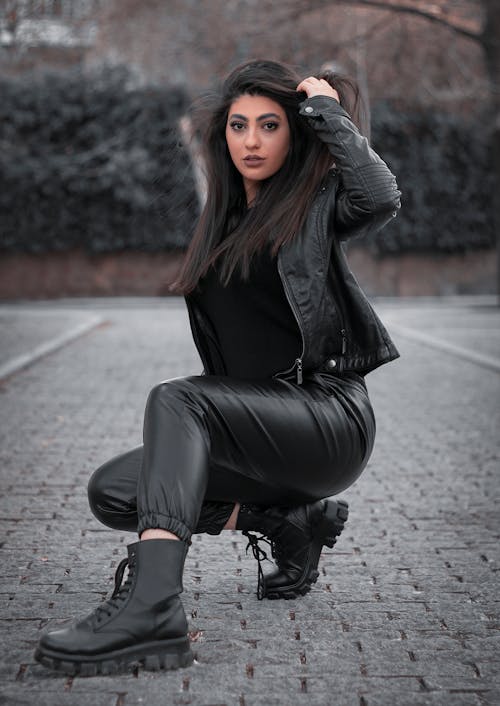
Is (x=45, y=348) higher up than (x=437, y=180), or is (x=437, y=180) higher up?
(x=437, y=180)

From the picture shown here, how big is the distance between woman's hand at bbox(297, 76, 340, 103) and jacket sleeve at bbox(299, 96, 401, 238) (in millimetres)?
37

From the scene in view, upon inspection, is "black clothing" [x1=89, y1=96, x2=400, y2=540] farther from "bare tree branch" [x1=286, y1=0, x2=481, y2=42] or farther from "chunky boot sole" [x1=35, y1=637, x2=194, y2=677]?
"bare tree branch" [x1=286, y1=0, x2=481, y2=42]

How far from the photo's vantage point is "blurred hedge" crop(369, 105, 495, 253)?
24906mm

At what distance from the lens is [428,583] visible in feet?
12.5

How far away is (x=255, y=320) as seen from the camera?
3.42m

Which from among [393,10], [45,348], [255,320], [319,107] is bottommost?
[45,348]

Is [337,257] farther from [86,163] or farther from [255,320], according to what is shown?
[86,163]

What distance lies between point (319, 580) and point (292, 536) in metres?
0.42

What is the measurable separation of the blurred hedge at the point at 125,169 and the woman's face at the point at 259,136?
19985mm

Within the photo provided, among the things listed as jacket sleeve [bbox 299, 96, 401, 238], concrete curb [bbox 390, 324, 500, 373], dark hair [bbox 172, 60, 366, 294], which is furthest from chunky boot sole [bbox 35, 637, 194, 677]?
concrete curb [bbox 390, 324, 500, 373]

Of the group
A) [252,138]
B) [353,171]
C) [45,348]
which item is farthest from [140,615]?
[45,348]

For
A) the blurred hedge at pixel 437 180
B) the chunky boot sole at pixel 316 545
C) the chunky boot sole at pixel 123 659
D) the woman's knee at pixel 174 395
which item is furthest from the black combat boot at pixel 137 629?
the blurred hedge at pixel 437 180

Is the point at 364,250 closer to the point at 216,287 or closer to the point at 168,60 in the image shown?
the point at 168,60

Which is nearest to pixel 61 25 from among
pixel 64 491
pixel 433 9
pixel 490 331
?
pixel 433 9
